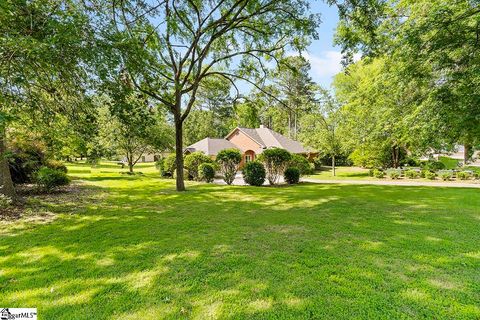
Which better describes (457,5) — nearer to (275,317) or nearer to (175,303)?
(275,317)

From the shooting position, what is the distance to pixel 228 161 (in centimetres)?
1552

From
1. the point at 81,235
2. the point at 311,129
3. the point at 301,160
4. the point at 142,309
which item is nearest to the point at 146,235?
the point at 81,235

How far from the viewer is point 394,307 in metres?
2.68

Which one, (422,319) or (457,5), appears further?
(457,5)

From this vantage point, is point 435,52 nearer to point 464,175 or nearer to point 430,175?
point 430,175

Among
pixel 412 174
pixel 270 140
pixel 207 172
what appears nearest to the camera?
pixel 207 172

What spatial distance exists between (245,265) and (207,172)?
13.5 m

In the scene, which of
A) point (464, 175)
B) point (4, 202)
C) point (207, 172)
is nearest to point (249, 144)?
Result: point (207, 172)

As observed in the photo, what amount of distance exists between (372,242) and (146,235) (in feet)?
13.8

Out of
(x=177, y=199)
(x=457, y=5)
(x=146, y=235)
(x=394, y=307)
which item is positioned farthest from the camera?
(x=177, y=199)

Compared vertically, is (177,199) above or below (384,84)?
below

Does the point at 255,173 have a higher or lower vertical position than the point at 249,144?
lower

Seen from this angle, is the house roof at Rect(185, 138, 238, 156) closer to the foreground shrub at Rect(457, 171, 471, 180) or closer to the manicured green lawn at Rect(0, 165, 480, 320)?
the foreground shrub at Rect(457, 171, 471, 180)

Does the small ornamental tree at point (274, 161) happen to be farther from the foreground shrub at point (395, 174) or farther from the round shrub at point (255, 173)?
the foreground shrub at point (395, 174)
